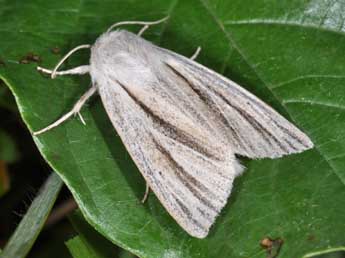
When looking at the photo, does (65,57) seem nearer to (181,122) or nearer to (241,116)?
(181,122)

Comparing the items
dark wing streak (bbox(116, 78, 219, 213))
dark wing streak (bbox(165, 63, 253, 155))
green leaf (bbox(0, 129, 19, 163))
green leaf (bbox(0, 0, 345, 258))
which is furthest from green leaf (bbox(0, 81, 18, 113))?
dark wing streak (bbox(116, 78, 219, 213))

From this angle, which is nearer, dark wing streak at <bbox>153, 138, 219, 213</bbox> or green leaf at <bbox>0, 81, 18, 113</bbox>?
dark wing streak at <bbox>153, 138, 219, 213</bbox>

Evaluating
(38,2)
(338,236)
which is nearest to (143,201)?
(338,236)

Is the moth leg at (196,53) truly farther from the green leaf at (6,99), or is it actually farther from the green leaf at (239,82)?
the green leaf at (6,99)

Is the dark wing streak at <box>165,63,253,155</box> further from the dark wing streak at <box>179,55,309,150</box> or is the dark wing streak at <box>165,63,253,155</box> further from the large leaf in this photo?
the large leaf

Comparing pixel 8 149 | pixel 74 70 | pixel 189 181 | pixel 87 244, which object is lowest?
pixel 8 149

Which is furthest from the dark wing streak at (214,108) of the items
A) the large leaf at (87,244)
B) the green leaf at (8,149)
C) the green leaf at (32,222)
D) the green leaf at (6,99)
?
the green leaf at (8,149)

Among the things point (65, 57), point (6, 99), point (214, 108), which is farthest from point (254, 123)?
point (6, 99)
